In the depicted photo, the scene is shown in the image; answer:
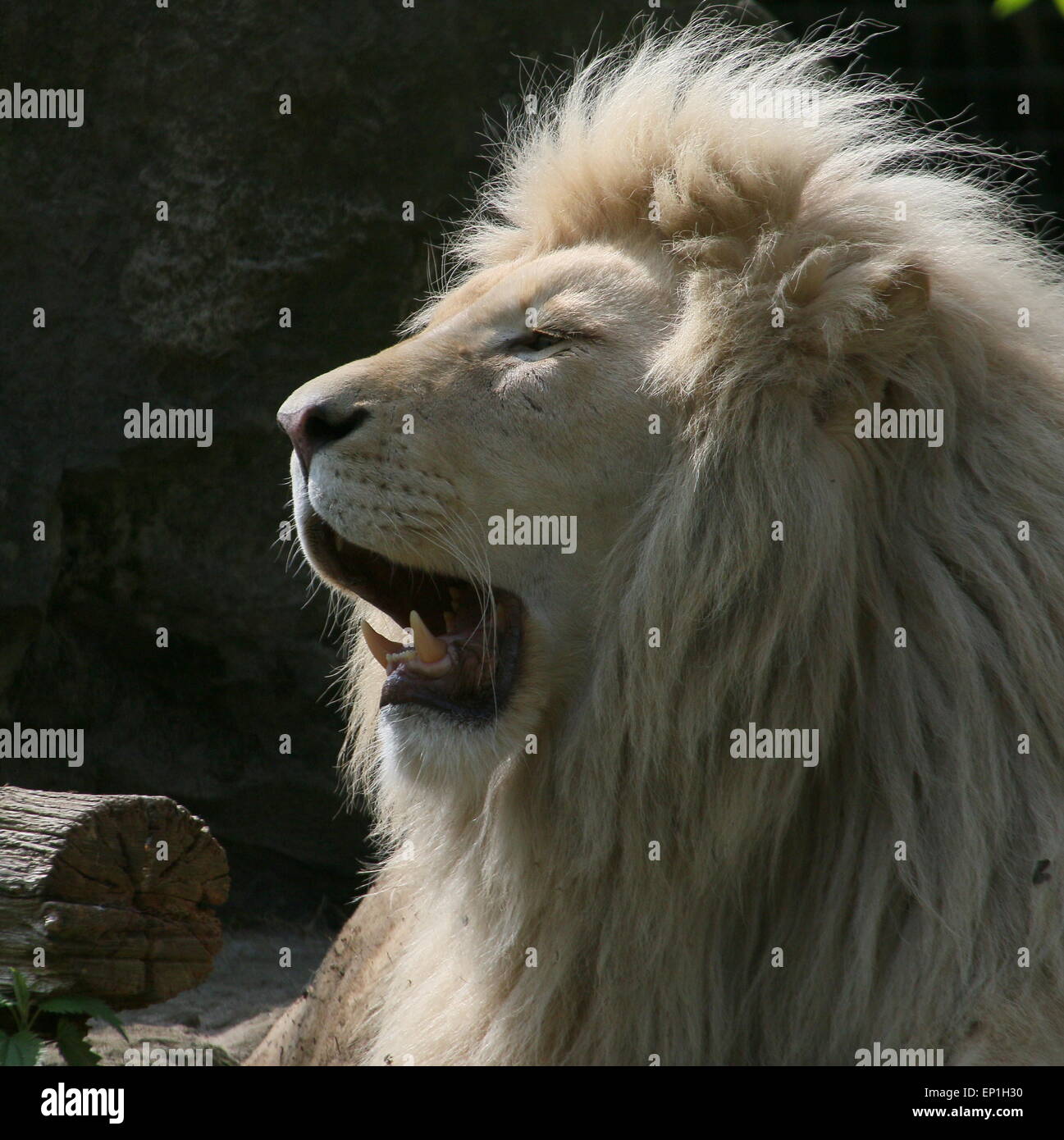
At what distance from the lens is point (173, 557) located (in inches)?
174

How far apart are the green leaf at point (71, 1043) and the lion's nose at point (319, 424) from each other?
3.20 feet

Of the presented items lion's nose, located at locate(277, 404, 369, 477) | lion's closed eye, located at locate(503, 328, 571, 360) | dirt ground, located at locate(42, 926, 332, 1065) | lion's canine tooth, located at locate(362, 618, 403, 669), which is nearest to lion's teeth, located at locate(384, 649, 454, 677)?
lion's canine tooth, located at locate(362, 618, 403, 669)

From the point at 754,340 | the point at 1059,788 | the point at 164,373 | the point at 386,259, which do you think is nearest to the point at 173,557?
the point at 164,373

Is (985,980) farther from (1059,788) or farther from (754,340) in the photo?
(754,340)

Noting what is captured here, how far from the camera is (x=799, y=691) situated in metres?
2.36

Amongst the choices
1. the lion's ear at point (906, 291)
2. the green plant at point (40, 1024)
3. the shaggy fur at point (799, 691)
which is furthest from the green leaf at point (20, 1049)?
the lion's ear at point (906, 291)

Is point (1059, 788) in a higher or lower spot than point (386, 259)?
lower

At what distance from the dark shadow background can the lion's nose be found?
6.11ft

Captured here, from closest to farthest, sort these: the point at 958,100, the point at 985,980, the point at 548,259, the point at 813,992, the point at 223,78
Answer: the point at 985,980
the point at 813,992
the point at 548,259
the point at 223,78
the point at 958,100

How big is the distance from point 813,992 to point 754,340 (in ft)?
3.37

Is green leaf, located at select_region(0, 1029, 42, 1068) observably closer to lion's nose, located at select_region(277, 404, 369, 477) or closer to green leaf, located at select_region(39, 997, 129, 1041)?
green leaf, located at select_region(39, 997, 129, 1041)

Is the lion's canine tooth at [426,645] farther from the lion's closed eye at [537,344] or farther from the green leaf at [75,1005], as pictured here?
the green leaf at [75,1005]

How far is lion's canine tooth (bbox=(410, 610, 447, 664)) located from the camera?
2.51 metres
